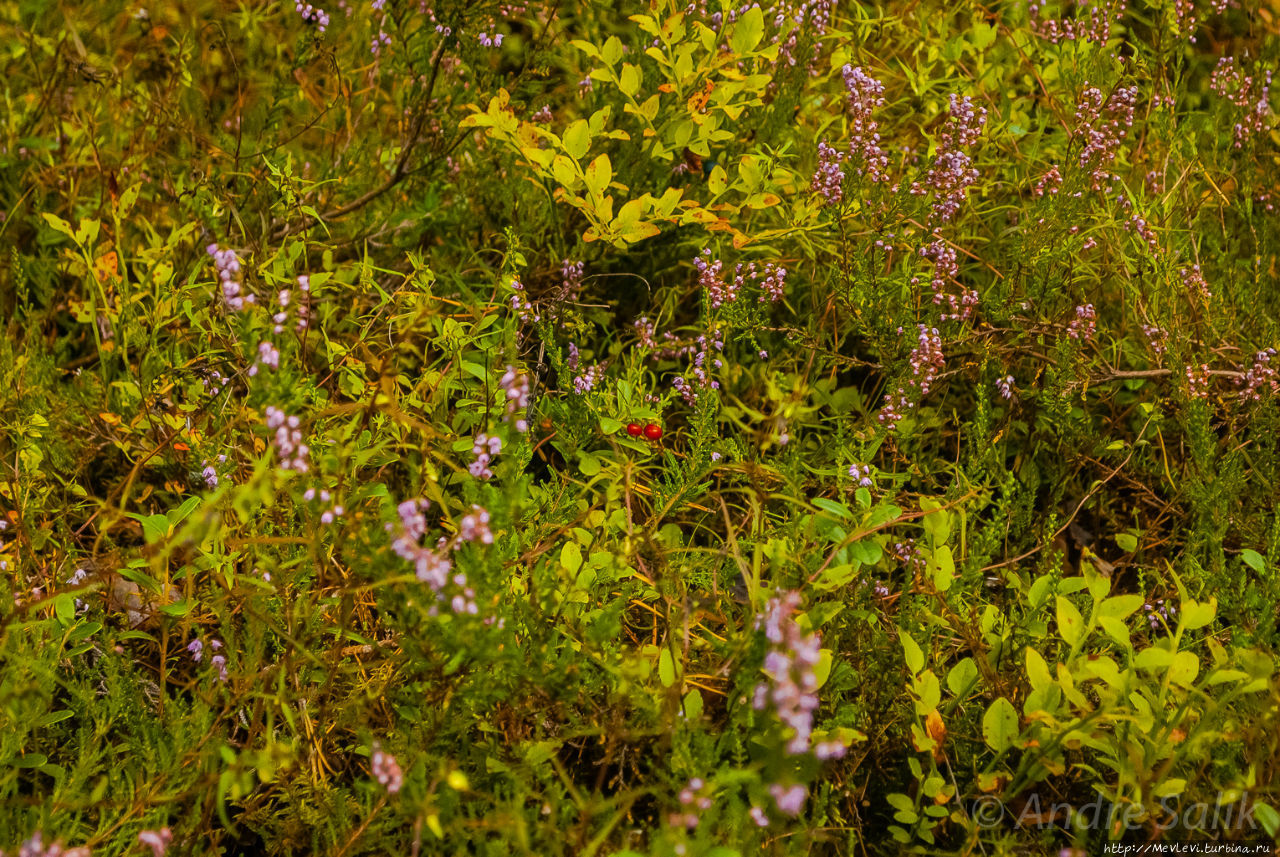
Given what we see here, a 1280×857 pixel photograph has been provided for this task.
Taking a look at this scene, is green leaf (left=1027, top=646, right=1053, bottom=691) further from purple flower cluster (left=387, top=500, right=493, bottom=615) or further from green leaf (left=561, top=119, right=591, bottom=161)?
green leaf (left=561, top=119, right=591, bottom=161)

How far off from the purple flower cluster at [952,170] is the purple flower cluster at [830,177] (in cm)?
17

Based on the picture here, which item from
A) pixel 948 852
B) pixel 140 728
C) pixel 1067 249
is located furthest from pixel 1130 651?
pixel 140 728

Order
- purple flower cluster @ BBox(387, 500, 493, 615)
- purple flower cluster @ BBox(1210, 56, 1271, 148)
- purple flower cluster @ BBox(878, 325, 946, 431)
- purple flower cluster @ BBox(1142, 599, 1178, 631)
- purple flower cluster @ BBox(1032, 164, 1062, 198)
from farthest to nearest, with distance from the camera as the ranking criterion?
purple flower cluster @ BBox(1210, 56, 1271, 148)
purple flower cluster @ BBox(1032, 164, 1062, 198)
purple flower cluster @ BBox(878, 325, 946, 431)
purple flower cluster @ BBox(1142, 599, 1178, 631)
purple flower cluster @ BBox(387, 500, 493, 615)

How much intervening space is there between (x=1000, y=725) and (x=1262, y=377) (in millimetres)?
1150

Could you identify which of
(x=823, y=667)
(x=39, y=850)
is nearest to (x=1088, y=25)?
(x=823, y=667)

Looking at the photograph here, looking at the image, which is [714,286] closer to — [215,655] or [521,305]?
[521,305]

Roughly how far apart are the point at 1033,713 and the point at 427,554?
1008 millimetres

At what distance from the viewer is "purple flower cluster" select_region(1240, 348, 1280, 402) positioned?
2.31 m

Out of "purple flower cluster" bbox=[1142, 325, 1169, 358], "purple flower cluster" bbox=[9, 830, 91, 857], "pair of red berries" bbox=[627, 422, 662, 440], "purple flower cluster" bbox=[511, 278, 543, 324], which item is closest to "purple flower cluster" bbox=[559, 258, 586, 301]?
"purple flower cluster" bbox=[511, 278, 543, 324]

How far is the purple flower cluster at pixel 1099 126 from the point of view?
2449mm

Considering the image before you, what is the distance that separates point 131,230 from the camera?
2.91 m

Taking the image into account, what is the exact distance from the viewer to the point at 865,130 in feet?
8.19

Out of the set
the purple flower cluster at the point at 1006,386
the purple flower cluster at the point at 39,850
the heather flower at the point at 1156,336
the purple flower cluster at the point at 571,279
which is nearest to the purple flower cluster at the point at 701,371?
the purple flower cluster at the point at 571,279

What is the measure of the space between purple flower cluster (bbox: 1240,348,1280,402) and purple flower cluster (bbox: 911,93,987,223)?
746 mm
